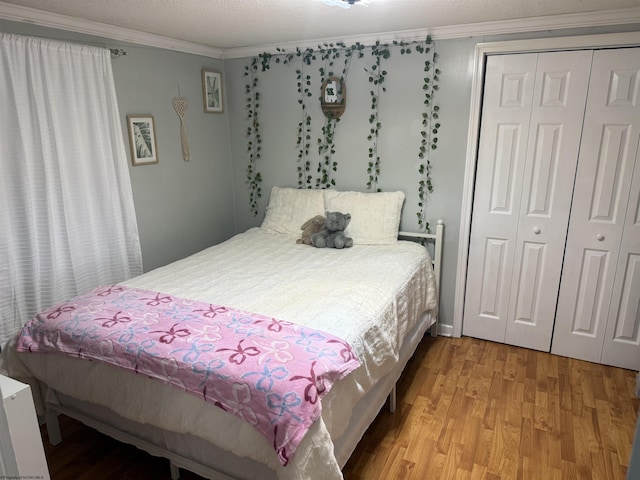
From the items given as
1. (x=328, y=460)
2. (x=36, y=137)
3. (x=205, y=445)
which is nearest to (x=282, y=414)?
(x=328, y=460)

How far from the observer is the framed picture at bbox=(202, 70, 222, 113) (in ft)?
11.8

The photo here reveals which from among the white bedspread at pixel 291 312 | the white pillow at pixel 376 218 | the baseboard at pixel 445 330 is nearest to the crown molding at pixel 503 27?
the white pillow at pixel 376 218

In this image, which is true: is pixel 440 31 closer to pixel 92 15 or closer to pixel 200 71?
pixel 200 71

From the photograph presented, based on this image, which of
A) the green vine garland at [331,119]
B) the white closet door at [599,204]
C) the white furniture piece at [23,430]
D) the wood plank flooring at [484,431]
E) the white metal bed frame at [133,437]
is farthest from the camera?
the green vine garland at [331,119]

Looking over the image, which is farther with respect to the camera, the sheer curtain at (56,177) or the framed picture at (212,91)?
the framed picture at (212,91)

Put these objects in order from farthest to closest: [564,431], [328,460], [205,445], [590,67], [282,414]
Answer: [590,67]
[564,431]
[205,445]
[328,460]
[282,414]

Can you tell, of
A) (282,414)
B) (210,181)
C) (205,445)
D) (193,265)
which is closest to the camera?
(282,414)

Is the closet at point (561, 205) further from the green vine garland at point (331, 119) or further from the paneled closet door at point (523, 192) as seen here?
the green vine garland at point (331, 119)

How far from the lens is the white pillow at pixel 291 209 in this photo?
3.51 meters

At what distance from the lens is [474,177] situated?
10.3ft

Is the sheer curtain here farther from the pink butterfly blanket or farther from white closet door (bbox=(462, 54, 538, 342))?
white closet door (bbox=(462, 54, 538, 342))

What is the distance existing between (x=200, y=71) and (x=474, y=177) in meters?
2.31

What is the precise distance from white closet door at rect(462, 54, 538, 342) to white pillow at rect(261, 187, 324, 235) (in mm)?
1217

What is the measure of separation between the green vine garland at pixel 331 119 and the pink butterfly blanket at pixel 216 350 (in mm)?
1808
